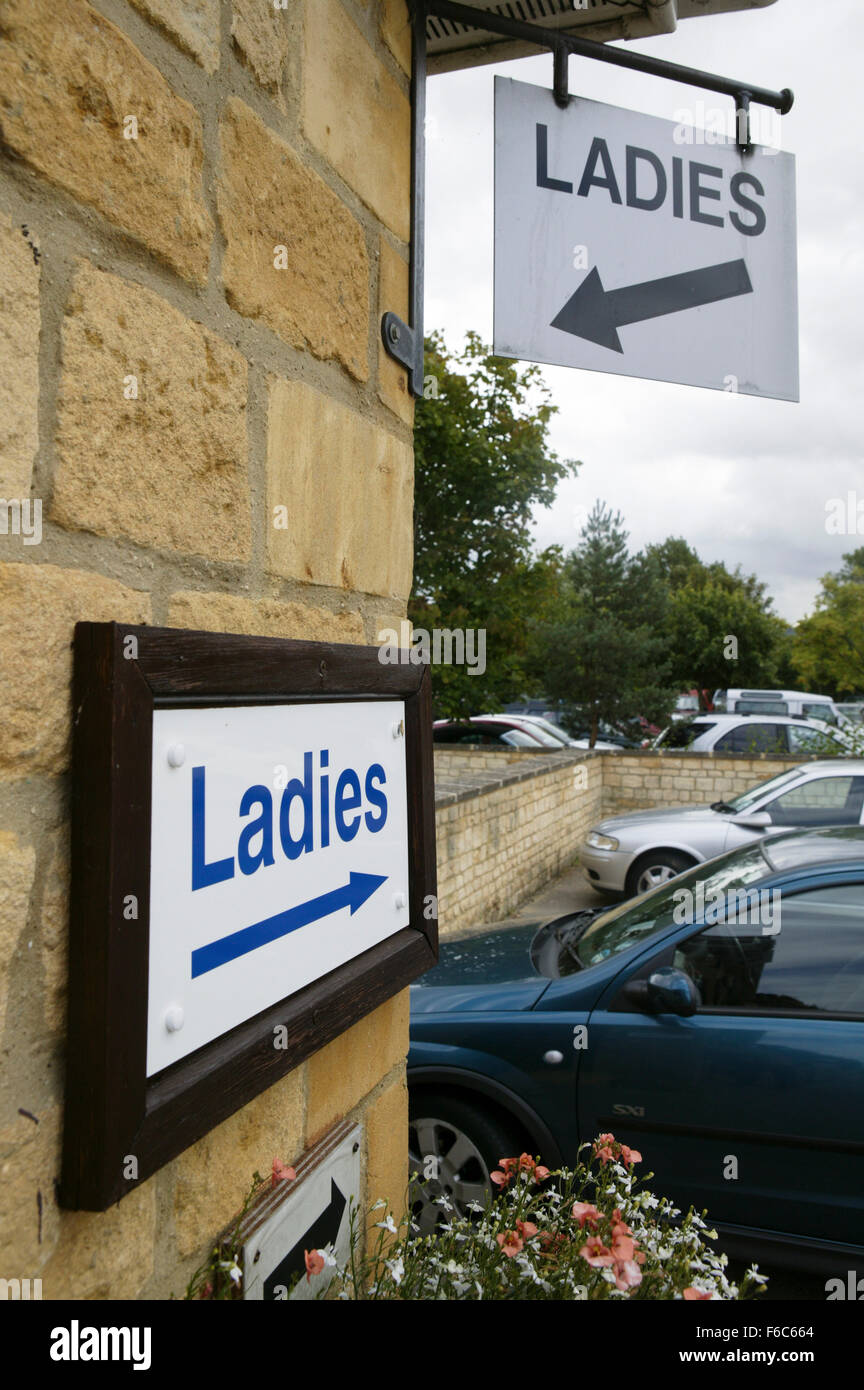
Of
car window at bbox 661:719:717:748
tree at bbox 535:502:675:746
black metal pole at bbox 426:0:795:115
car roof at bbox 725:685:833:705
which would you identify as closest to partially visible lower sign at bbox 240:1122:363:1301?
black metal pole at bbox 426:0:795:115

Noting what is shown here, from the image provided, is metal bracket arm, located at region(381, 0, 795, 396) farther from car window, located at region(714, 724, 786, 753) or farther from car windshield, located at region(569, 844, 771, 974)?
car window, located at region(714, 724, 786, 753)

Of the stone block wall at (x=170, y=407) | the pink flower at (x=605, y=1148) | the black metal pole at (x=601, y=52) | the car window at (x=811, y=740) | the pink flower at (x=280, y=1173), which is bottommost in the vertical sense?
the pink flower at (x=605, y=1148)

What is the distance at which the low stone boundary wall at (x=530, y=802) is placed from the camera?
7043mm

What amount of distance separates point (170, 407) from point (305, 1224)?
1.15 m

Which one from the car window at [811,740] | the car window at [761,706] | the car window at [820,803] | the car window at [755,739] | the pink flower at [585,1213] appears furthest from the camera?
the car window at [761,706]

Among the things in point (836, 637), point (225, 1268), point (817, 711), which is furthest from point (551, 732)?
point (225, 1268)

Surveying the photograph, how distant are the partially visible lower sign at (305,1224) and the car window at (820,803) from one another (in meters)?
7.33

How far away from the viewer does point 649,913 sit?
3746 mm

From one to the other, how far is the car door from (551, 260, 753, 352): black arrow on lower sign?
2.06 metres

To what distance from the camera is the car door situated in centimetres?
282

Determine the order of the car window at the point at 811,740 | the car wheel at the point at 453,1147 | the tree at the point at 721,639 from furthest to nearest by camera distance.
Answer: the tree at the point at 721,639, the car window at the point at 811,740, the car wheel at the point at 453,1147

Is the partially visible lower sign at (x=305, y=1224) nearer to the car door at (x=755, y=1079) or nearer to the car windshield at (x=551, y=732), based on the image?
the car door at (x=755, y=1079)

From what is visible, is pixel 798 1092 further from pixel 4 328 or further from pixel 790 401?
pixel 4 328

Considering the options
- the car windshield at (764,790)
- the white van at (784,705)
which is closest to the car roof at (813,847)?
the car windshield at (764,790)
